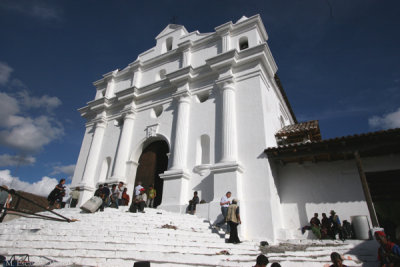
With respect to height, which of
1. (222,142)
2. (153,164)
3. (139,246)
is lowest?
(139,246)

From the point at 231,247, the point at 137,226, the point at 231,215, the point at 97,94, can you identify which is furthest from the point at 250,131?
the point at 97,94

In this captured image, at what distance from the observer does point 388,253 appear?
16.4 ft

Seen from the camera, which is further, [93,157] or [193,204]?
[93,157]

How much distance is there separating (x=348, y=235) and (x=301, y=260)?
4.27 m

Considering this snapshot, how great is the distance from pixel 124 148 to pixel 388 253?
13.3m

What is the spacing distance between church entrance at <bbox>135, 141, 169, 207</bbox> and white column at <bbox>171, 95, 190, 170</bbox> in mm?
1572

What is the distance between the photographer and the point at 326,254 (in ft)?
21.2

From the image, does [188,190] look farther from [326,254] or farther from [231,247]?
[326,254]

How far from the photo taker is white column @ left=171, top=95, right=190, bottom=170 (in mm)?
12742

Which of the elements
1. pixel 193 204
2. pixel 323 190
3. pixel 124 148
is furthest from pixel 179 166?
pixel 323 190

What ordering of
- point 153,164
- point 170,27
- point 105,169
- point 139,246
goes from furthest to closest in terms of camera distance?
point 170,27 → point 105,169 → point 153,164 → point 139,246

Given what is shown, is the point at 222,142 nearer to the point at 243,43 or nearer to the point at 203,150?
the point at 203,150

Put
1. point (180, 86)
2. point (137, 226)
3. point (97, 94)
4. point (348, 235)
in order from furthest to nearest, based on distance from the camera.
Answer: point (97, 94) → point (180, 86) → point (348, 235) → point (137, 226)

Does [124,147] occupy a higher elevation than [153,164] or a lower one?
higher
